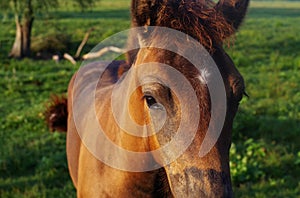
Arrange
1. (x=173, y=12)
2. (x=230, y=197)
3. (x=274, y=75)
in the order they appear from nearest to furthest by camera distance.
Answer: (x=230, y=197) < (x=173, y=12) < (x=274, y=75)

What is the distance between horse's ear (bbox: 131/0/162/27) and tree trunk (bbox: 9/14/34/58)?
14.5m

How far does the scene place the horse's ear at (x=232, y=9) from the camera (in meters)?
2.44

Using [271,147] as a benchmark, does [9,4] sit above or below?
below

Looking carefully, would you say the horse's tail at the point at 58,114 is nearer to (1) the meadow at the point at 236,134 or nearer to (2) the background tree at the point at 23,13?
(1) the meadow at the point at 236,134

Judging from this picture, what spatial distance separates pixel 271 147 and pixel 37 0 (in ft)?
40.0

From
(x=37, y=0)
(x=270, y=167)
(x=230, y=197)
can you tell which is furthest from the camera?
(x=37, y=0)

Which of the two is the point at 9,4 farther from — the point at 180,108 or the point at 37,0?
the point at 180,108

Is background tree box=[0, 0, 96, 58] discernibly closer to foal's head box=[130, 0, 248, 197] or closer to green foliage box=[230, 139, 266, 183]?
green foliage box=[230, 139, 266, 183]

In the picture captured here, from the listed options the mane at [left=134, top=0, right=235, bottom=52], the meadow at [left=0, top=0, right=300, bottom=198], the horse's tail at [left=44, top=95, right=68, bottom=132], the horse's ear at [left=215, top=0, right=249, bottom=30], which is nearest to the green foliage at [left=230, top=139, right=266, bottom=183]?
the meadow at [left=0, top=0, right=300, bottom=198]

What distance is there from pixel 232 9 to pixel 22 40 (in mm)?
15051

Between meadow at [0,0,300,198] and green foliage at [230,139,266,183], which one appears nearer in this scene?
meadow at [0,0,300,198]

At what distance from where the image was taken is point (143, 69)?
2.22 metres

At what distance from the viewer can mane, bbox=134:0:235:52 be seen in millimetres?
2145

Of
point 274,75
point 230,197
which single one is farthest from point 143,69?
point 274,75
